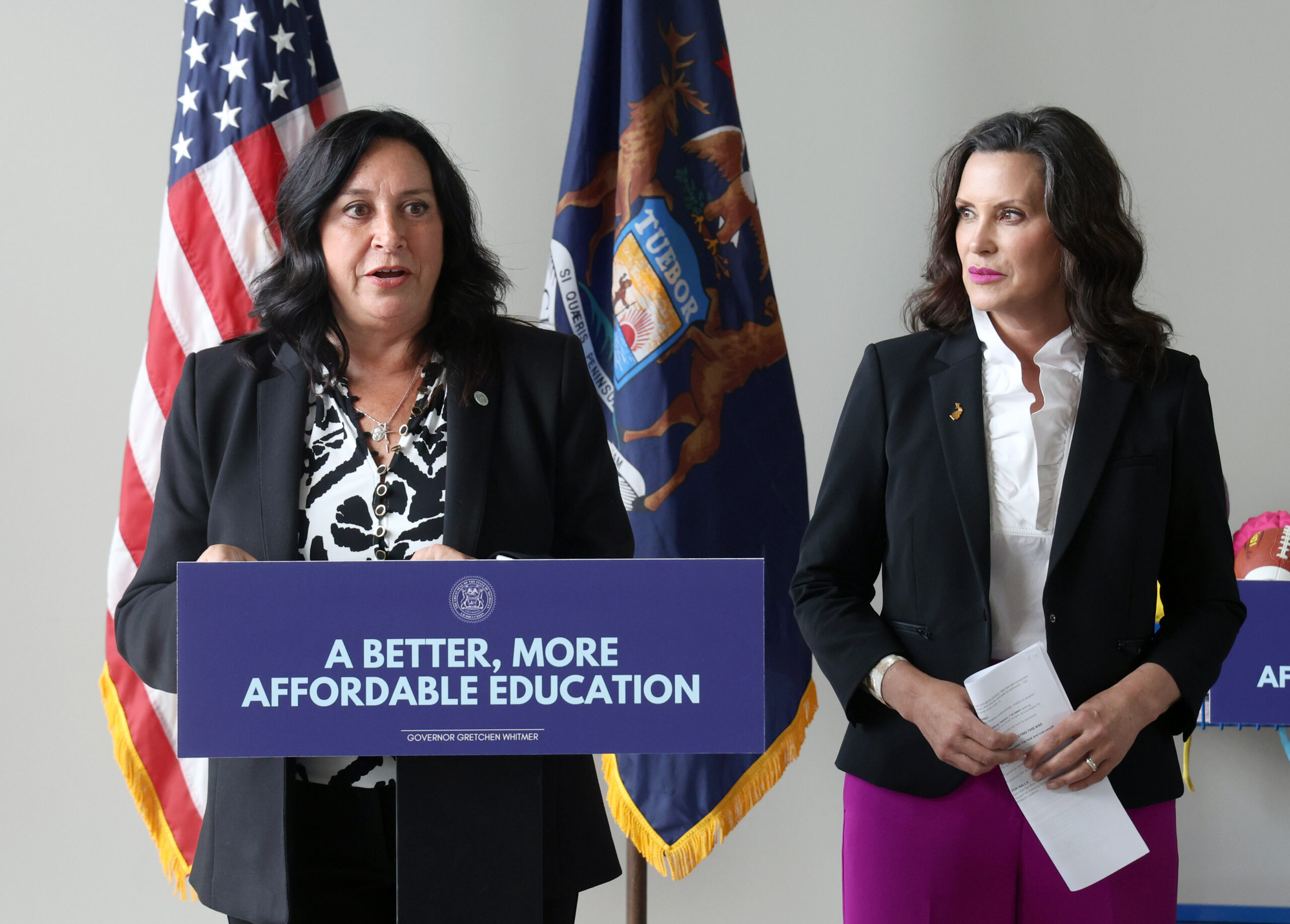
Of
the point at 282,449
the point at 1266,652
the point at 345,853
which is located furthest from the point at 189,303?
the point at 1266,652

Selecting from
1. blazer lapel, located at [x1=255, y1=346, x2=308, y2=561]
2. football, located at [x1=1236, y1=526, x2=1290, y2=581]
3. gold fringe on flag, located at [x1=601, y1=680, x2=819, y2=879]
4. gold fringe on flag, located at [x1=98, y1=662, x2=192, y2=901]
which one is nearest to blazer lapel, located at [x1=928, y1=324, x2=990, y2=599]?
blazer lapel, located at [x1=255, y1=346, x2=308, y2=561]

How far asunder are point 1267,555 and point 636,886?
5.36 ft

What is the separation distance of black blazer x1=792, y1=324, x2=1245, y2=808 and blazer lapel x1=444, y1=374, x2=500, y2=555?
1.60 feet

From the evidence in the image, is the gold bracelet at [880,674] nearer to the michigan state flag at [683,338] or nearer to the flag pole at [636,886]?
the michigan state flag at [683,338]

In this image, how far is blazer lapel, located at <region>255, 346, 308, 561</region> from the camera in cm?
124

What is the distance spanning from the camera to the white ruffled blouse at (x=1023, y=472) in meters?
1.38

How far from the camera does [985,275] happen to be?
1424mm

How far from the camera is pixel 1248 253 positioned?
2748mm

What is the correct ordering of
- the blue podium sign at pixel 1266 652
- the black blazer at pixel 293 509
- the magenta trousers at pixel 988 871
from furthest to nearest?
1. the blue podium sign at pixel 1266 652
2. the magenta trousers at pixel 988 871
3. the black blazer at pixel 293 509

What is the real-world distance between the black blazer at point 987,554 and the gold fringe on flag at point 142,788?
1512 millimetres

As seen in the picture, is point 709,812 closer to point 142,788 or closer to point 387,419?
point 142,788

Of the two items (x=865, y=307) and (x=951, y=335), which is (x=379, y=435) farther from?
(x=865, y=307)

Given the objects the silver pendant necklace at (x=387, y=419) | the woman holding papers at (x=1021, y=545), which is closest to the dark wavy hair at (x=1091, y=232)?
the woman holding papers at (x=1021, y=545)

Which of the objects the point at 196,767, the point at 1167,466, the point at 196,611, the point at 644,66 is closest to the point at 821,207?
the point at 644,66
